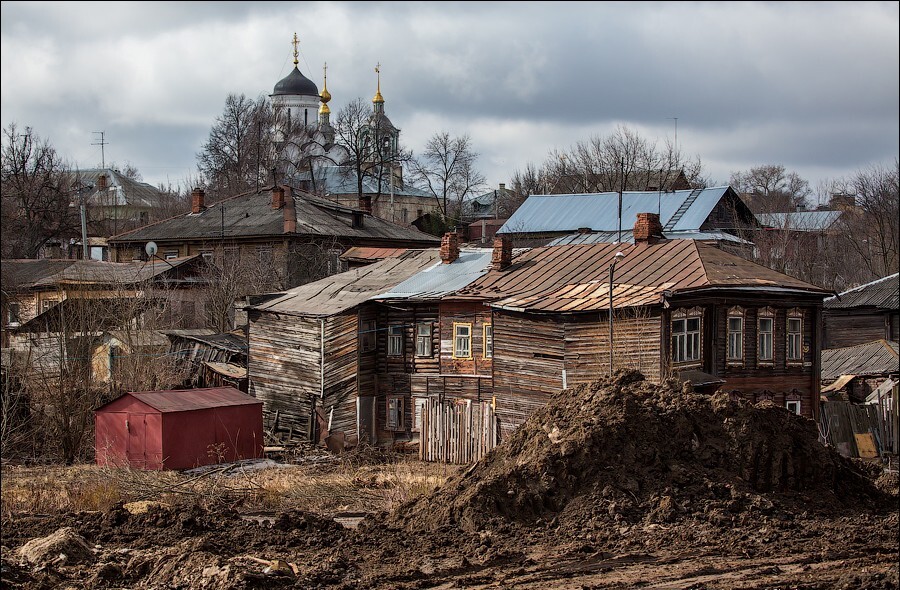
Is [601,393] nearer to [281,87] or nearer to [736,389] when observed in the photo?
[736,389]

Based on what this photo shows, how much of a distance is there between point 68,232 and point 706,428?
57605mm

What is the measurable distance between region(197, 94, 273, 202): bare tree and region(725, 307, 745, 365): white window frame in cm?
5224

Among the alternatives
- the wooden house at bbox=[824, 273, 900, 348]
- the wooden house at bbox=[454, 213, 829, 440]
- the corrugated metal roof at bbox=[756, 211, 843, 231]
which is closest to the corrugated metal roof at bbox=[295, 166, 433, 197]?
the corrugated metal roof at bbox=[756, 211, 843, 231]

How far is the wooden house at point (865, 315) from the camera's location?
1634 inches

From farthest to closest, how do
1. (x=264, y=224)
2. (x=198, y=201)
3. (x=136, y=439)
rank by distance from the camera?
(x=198, y=201) → (x=264, y=224) → (x=136, y=439)

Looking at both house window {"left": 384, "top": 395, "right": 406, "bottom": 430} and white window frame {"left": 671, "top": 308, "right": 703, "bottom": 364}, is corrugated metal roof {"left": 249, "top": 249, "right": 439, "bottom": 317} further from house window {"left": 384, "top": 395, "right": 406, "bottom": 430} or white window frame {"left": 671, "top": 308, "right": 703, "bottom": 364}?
white window frame {"left": 671, "top": 308, "right": 703, "bottom": 364}

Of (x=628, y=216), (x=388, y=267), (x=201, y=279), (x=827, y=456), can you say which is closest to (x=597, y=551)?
(x=827, y=456)

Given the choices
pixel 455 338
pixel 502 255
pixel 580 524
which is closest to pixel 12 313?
pixel 455 338

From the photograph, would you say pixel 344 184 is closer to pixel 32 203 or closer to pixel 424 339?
pixel 32 203

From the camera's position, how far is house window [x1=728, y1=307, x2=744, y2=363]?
96.0 ft

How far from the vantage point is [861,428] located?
31.5 m

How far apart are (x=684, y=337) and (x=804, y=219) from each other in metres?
43.7

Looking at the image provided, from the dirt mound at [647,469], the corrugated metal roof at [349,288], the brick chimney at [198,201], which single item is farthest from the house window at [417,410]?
the brick chimney at [198,201]

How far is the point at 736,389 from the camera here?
29.3 meters
